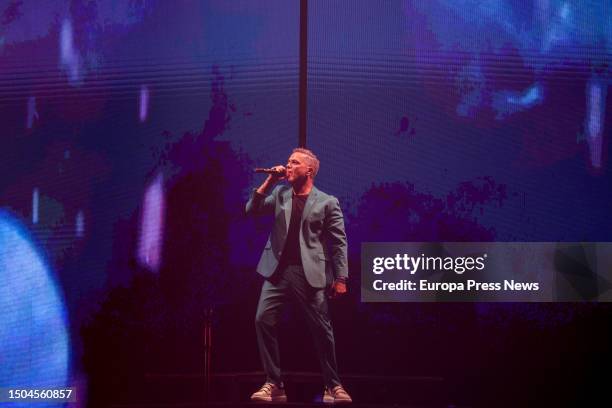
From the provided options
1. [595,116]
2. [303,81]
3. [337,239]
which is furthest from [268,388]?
[595,116]

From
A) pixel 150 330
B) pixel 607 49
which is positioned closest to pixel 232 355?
pixel 150 330

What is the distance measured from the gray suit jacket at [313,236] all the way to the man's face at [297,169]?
0.12 m

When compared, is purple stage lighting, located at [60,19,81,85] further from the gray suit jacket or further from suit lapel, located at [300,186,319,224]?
suit lapel, located at [300,186,319,224]

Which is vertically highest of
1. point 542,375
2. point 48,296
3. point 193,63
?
point 193,63

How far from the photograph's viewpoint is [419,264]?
6.24 metres

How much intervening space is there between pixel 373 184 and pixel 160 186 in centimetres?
177

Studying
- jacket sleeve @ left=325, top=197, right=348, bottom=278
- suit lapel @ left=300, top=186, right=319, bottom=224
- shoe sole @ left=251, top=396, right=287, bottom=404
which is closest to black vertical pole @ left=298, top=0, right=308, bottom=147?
suit lapel @ left=300, top=186, right=319, bottom=224

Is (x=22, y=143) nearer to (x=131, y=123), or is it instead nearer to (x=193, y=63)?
(x=131, y=123)

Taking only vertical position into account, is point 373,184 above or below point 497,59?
below

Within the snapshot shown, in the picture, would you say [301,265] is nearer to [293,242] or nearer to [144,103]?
[293,242]

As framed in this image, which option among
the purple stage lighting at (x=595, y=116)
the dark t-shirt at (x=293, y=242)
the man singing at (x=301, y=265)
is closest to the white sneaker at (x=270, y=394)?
the man singing at (x=301, y=265)

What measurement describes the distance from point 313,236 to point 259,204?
45 centimetres

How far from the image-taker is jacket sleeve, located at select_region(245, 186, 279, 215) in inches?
215

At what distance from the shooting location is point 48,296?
21.0 feet
